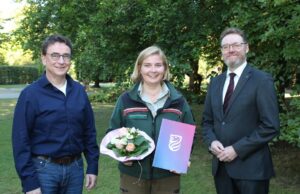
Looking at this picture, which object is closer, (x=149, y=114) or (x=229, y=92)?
(x=149, y=114)

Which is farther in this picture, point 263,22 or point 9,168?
point 9,168

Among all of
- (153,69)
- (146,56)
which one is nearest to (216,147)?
(153,69)

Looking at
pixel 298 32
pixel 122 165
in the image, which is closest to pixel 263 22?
pixel 298 32

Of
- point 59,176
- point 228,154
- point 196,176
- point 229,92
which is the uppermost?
point 229,92

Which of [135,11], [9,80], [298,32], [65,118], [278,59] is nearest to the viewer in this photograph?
[65,118]

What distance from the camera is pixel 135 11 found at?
8.76 meters

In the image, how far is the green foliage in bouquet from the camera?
3443 mm

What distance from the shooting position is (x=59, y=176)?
355 centimetres

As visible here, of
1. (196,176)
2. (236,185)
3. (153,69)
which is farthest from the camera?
(196,176)

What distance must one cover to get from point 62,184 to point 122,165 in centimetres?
51

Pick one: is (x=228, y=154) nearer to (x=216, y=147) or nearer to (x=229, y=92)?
(x=216, y=147)

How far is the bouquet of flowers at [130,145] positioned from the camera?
3.45 m

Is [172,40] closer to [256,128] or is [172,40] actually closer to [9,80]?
[256,128]

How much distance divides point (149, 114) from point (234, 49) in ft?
2.97
